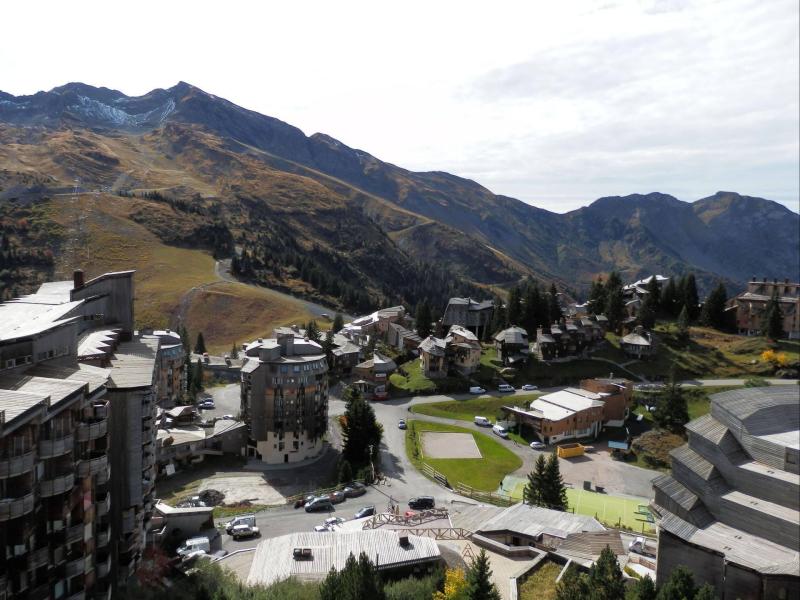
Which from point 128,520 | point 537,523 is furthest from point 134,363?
point 537,523

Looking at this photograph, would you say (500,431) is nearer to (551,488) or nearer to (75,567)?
(551,488)

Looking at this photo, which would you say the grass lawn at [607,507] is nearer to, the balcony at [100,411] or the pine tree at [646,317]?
the balcony at [100,411]

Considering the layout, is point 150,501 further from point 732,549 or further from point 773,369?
point 773,369

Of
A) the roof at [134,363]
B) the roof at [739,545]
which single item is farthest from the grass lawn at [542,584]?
the roof at [134,363]

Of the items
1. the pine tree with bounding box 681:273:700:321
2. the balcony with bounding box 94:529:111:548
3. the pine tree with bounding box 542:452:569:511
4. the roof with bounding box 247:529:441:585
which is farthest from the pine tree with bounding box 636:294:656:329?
the balcony with bounding box 94:529:111:548

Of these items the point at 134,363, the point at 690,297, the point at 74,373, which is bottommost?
the point at 134,363

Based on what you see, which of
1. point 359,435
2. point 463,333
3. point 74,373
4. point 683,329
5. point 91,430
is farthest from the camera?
point 683,329
